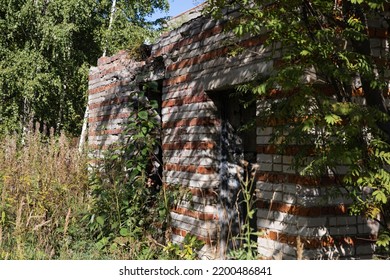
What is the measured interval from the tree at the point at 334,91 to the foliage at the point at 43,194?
2.53 meters

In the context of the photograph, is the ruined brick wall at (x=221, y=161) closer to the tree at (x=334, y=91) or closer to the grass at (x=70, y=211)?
the tree at (x=334, y=91)

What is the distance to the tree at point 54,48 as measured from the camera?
45.5 ft

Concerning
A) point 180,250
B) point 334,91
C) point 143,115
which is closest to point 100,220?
point 180,250

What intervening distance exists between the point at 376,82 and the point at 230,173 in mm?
2084

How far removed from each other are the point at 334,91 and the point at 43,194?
345 centimetres

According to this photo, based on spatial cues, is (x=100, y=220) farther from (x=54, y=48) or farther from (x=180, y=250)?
(x=54, y=48)

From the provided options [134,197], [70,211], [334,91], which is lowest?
[70,211]

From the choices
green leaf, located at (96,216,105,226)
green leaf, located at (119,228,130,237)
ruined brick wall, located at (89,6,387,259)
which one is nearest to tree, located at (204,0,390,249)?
ruined brick wall, located at (89,6,387,259)

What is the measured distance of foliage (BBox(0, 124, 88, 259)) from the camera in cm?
404

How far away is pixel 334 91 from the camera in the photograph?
3164 millimetres

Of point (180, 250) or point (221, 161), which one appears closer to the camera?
point (180, 250)

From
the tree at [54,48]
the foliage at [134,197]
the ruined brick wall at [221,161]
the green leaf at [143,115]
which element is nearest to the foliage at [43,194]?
the foliage at [134,197]

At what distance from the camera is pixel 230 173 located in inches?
172

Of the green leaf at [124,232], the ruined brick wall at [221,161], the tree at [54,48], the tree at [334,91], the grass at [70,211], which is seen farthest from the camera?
the tree at [54,48]
